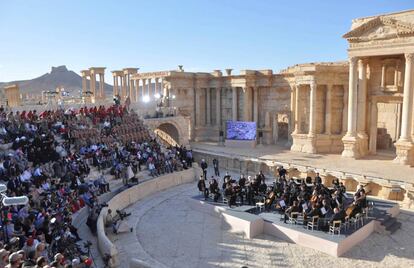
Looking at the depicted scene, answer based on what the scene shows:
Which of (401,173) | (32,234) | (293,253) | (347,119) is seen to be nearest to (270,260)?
(293,253)

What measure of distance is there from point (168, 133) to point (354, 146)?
17648mm

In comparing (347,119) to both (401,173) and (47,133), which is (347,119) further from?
(47,133)

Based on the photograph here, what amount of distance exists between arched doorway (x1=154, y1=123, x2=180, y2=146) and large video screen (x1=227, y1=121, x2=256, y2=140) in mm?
4999

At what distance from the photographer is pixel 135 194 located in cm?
2108

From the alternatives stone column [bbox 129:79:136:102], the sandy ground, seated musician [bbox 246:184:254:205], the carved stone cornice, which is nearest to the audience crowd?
the sandy ground

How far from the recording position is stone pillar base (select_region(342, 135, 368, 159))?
28.8 metres

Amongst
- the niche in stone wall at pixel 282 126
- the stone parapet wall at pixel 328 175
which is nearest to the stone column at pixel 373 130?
the stone parapet wall at pixel 328 175

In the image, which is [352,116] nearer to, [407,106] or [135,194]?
[407,106]

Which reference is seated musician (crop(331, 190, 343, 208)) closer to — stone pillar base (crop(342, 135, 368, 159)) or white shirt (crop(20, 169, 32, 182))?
stone pillar base (crop(342, 135, 368, 159))

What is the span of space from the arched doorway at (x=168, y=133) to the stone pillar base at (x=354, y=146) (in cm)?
1526

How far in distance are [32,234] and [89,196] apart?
5.07 meters

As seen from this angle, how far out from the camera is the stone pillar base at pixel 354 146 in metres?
28.8

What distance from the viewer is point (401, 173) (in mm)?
23578

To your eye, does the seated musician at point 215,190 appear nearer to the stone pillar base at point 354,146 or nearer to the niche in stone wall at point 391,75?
the stone pillar base at point 354,146
